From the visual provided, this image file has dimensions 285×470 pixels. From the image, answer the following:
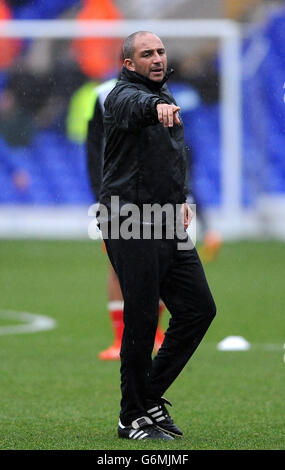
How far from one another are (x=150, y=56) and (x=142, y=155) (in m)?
0.48

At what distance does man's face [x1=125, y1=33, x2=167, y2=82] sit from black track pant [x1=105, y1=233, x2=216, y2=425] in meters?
0.82

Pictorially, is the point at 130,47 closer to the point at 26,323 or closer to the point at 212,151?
the point at 26,323

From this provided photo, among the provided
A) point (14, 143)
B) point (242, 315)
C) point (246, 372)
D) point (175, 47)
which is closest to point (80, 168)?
point (14, 143)

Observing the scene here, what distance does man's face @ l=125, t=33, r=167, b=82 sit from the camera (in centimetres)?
595

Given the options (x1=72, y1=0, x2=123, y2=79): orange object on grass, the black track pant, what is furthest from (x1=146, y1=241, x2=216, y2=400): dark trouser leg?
(x1=72, y1=0, x2=123, y2=79): orange object on grass

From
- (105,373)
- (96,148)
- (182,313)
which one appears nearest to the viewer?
(182,313)

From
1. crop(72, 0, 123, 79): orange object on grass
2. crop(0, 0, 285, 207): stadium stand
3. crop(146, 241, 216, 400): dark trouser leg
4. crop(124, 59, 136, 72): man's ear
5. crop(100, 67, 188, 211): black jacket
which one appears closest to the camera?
crop(100, 67, 188, 211): black jacket

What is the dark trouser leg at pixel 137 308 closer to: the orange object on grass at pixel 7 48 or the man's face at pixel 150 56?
the man's face at pixel 150 56

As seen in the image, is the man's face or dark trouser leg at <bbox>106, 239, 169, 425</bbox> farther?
dark trouser leg at <bbox>106, 239, 169, 425</bbox>

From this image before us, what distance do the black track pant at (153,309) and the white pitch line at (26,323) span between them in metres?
4.43

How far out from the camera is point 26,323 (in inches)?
436

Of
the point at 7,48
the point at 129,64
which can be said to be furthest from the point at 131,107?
the point at 7,48

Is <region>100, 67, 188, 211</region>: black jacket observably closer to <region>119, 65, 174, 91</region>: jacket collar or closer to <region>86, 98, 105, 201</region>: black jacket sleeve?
<region>119, 65, 174, 91</region>: jacket collar
